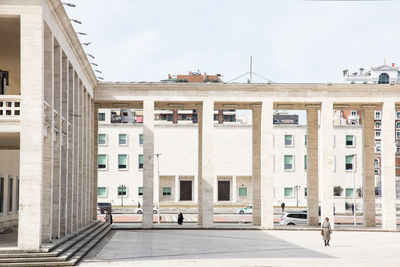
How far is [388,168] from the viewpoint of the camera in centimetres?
4094

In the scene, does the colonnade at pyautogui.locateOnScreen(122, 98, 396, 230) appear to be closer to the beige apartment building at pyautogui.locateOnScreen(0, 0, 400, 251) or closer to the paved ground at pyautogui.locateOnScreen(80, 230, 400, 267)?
the beige apartment building at pyautogui.locateOnScreen(0, 0, 400, 251)

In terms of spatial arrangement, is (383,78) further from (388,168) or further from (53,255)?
(53,255)

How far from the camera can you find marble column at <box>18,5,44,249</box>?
21.4 metres

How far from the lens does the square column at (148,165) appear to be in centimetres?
4084

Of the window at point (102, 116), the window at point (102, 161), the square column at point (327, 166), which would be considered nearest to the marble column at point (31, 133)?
the square column at point (327, 166)

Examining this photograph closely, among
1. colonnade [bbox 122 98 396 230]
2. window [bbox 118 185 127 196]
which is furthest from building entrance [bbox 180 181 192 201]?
colonnade [bbox 122 98 396 230]

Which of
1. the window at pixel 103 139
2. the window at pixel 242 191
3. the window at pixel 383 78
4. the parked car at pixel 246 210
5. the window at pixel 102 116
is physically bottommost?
the parked car at pixel 246 210

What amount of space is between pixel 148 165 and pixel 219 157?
34.1 metres

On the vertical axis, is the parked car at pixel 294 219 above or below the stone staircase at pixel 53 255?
below

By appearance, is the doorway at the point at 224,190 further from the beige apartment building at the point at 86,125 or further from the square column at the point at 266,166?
the square column at the point at 266,166

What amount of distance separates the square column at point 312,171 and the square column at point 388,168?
5.06 metres

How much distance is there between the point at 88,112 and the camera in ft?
130

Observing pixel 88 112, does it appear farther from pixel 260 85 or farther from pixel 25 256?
pixel 25 256

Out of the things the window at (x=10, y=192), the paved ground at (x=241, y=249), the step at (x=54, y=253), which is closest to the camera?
the step at (x=54, y=253)
